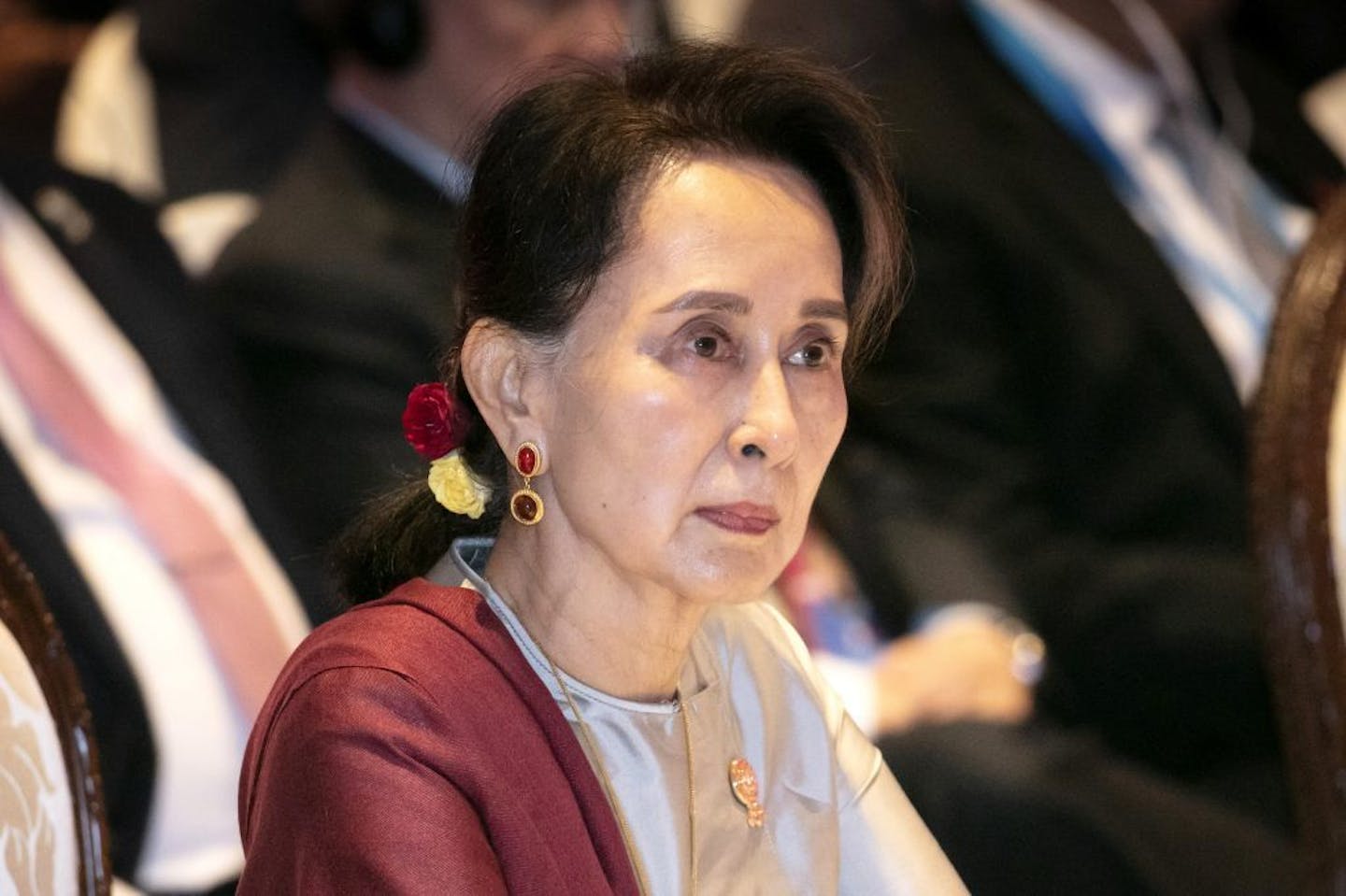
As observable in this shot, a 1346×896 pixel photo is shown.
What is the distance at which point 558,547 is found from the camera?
4.48 feet

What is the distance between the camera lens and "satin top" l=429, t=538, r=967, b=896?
135cm

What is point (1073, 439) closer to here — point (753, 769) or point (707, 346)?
point (753, 769)

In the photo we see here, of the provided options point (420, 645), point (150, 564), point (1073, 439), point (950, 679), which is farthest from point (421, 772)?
point (1073, 439)

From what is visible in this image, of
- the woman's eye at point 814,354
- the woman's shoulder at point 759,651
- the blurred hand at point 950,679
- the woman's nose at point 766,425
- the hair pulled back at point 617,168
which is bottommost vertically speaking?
the blurred hand at point 950,679

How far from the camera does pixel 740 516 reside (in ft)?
4.27

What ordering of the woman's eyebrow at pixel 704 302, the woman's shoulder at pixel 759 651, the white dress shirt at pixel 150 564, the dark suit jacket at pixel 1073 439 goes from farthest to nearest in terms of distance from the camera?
the dark suit jacket at pixel 1073 439, the white dress shirt at pixel 150 564, the woman's shoulder at pixel 759 651, the woman's eyebrow at pixel 704 302

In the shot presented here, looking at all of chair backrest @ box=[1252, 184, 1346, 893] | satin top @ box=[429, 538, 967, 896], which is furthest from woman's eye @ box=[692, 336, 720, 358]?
chair backrest @ box=[1252, 184, 1346, 893]

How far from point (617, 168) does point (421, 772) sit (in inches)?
15.9

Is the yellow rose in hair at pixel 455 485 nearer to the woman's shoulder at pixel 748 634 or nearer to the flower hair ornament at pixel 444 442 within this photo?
the flower hair ornament at pixel 444 442

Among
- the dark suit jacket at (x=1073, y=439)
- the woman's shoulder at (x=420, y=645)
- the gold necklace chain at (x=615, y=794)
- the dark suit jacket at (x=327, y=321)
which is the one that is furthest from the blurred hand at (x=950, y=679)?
the woman's shoulder at (x=420, y=645)

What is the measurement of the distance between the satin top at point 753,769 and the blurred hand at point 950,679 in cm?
102

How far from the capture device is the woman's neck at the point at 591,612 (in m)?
1.36

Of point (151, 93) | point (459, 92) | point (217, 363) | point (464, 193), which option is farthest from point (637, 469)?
point (151, 93)

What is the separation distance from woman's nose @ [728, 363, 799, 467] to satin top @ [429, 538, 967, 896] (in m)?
0.21
